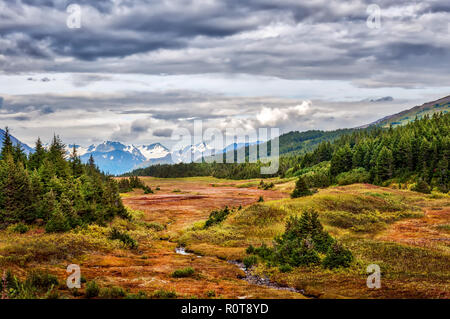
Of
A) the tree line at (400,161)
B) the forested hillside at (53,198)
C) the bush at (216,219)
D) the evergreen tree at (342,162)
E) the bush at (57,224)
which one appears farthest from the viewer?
the evergreen tree at (342,162)

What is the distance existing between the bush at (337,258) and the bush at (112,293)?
1678cm

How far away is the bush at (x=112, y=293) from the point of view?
1888 cm

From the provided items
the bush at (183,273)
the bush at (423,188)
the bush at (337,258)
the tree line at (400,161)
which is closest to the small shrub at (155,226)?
the bush at (183,273)

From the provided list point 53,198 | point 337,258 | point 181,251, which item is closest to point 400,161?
point 181,251

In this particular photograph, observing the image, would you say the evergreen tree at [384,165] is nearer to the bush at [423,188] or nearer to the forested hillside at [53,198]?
the bush at [423,188]

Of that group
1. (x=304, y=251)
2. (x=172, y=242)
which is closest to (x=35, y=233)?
(x=172, y=242)

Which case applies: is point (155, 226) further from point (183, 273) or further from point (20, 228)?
point (183, 273)

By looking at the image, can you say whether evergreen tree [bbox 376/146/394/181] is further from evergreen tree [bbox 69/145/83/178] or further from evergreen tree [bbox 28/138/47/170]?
evergreen tree [bbox 28/138/47/170]

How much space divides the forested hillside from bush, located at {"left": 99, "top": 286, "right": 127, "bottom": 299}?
74.9ft

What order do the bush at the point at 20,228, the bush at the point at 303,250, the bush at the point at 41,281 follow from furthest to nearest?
the bush at the point at 20,228
the bush at the point at 303,250
the bush at the point at 41,281

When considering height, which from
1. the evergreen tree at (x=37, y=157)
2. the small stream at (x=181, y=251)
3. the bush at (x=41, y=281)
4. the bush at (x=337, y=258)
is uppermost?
the evergreen tree at (x=37, y=157)

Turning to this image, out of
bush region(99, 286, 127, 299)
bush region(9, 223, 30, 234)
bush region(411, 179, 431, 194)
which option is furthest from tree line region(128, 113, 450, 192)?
bush region(9, 223, 30, 234)

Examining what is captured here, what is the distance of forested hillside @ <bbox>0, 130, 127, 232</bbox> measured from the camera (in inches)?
1588

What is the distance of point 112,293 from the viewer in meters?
19.1
